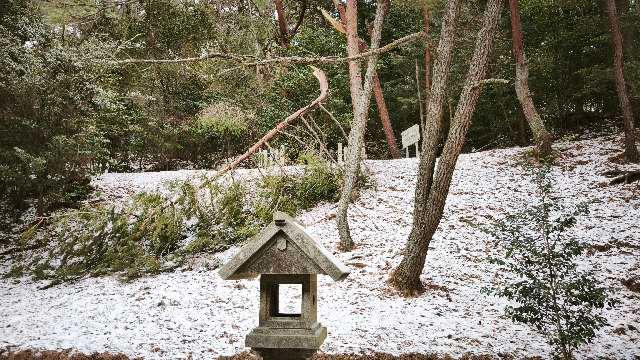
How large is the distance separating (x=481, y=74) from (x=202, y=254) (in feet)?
21.3

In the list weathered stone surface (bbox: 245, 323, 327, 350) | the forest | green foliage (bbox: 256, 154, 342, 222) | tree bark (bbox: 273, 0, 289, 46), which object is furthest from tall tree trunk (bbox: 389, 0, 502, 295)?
tree bark (bbox: 273, 0, 289, 46)

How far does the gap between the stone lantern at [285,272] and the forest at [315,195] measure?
0.02 metres

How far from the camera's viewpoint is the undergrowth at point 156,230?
8461 mm

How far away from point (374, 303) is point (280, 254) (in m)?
3.94

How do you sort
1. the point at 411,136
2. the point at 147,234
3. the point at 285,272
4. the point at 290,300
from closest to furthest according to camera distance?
the point at 285,272 → the point at 290,300 → the point at 147,234 → the point at 411,136

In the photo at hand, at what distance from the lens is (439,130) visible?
21.6 feet

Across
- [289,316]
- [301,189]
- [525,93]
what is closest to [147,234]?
[301,189]

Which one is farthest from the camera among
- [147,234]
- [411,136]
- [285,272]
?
[411,136]

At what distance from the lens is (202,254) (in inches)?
367

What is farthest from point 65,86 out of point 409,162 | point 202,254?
point 409,162

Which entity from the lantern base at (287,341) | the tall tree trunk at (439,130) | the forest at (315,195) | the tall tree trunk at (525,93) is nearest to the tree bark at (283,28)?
the forest at (315,195)

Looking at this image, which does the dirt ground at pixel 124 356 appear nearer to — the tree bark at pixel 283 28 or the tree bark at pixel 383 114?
the tree bark at pixel 383 114

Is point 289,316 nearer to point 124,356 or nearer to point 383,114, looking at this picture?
point 124,356

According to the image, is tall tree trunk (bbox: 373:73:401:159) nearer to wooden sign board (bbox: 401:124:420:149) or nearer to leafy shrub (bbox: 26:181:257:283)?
wooden sign board (bbox: 401:124:420:149)
